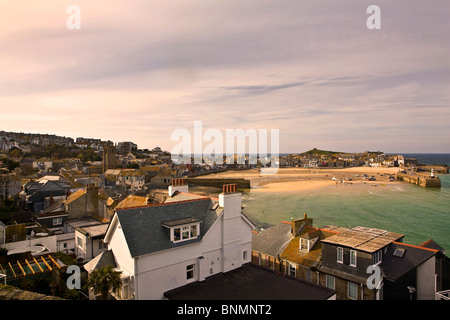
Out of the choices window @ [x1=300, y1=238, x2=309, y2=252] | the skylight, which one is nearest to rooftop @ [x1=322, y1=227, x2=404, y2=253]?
the skylight

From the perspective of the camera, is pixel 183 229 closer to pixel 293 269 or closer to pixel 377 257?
pixel 293 269

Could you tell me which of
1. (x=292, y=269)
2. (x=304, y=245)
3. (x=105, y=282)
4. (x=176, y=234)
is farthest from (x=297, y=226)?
(x=105, y=282)

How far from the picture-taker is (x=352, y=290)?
16.5 metres

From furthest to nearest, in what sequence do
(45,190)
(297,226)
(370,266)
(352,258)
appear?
1. (45,190)
2. (297,226)
3. (352,258)
4. (370,266)

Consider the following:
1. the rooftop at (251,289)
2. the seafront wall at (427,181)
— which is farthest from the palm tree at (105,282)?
the seafront wall at (427,181)

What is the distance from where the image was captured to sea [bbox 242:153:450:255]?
4528 cm

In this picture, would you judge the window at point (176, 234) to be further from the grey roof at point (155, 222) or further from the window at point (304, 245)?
the window at point (304, 245)

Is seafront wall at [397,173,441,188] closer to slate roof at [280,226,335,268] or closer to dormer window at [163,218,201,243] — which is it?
slate roof at [280,226,335,268]

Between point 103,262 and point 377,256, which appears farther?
point 377,256

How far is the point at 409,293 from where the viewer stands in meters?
16.8

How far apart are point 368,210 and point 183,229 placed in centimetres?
5541
